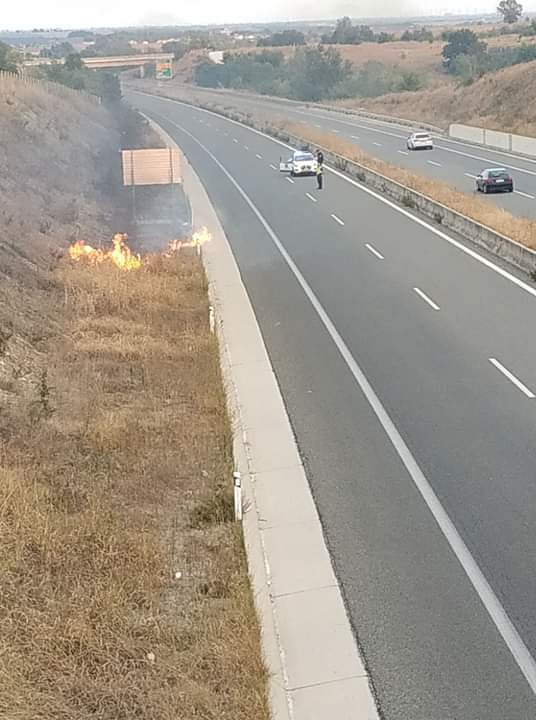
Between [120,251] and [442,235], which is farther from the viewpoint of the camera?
[442,235]

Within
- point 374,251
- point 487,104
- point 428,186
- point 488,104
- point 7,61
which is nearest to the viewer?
point 374,251

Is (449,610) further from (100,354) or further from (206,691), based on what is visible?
(100,354)

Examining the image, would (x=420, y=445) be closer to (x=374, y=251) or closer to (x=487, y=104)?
(x=374, y=251)

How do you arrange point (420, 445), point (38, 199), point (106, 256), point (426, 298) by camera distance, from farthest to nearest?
point (38, 199)
point (106, 256)
point (426, 298)
point (420, 445)

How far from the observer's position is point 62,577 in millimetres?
9383

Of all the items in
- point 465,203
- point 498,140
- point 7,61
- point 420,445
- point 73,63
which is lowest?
point 420,445

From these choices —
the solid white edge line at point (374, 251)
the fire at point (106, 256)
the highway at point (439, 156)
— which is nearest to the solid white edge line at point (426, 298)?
the solid white edge line at point (374, 251)

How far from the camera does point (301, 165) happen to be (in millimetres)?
48750

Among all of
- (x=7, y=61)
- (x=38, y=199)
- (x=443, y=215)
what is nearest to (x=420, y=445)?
(x=443, y=215)

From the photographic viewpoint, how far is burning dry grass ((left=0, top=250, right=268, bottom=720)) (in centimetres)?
773

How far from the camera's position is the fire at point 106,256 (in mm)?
26078

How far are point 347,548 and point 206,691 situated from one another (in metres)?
2.98

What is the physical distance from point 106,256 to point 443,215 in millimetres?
11077

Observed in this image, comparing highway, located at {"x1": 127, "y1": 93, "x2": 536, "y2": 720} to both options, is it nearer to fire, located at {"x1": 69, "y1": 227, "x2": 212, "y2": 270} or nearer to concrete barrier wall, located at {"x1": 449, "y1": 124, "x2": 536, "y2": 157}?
fire, located at {"x1": 69, "y1": 227, "x2": 212, "y2": 270}
